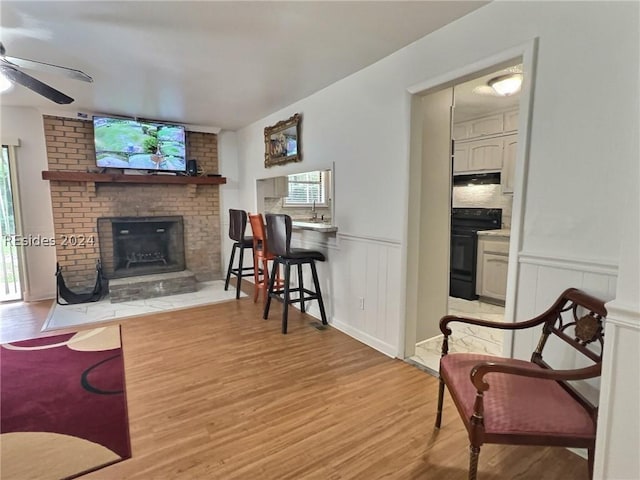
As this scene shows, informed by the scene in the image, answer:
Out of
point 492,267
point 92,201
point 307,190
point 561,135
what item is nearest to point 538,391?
point 561,135

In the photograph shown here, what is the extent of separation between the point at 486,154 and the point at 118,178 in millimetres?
4788

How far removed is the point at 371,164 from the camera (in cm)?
284

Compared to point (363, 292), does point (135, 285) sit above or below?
below

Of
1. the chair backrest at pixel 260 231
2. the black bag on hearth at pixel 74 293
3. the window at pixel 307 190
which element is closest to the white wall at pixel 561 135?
the chair backrest at pixel 260 231

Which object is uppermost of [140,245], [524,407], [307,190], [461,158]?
[461,158]

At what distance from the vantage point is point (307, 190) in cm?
452

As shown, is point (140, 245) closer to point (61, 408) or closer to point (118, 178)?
point (118, 178)

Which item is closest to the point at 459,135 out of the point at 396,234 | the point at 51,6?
the point at 396,234

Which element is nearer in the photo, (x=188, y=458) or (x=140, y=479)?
(x=140, y=479)

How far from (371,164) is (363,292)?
1.12 meters

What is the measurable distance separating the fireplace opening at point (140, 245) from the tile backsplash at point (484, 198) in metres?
4.15

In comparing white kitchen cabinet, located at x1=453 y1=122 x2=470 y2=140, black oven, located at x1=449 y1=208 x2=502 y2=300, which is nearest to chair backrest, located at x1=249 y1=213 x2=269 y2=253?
black oven, located at x1=449 y1=208 x2=502 y2=300

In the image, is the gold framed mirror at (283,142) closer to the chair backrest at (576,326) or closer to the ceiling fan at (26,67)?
the ceiling fan at (26,67)

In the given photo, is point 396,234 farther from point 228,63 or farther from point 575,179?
point 228,63
